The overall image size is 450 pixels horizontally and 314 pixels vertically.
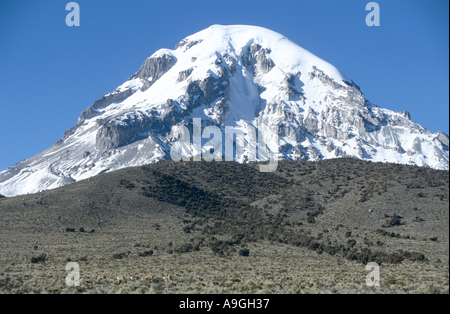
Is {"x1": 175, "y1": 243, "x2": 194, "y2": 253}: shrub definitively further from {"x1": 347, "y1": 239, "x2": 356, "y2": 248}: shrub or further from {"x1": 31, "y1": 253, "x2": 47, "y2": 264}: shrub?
{"x1": 347, "y1": 239, "x2": 356, "y2": 248}: shrub

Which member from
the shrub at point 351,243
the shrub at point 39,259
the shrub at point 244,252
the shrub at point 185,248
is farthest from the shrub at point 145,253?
the shrub at point 351,243

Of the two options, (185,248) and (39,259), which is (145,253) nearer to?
(185,248)

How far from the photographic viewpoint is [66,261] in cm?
4181

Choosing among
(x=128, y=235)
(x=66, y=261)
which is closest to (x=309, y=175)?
(x=128, y=235)

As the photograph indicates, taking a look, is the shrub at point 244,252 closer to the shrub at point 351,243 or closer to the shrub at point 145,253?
the shrub at point 145,253

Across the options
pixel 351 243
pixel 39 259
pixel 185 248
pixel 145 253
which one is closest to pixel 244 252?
pixel 185 248

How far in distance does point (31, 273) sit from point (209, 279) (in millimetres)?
14025

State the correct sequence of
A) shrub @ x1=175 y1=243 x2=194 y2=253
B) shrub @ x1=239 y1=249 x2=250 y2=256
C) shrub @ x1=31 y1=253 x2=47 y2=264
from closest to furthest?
1. shrub @ x1=31 y1=253 x2=47 y2=264
2. shrub @ x1=239 y1=249 x2=250 y2=256
3. shrub @ x1=175 y1=243 x2=194 y2=253

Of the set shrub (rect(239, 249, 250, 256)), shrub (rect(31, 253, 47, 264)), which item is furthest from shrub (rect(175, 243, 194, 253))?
shrub (rect(31, 253, 47, 264))

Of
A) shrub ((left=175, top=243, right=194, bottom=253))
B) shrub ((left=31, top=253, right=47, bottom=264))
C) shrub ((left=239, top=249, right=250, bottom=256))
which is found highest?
shrub ((left=175, top=243, right=194, bottom=253))

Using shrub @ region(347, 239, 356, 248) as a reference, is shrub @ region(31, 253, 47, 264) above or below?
below

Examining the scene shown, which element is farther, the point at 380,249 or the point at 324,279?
the point at 380,249
